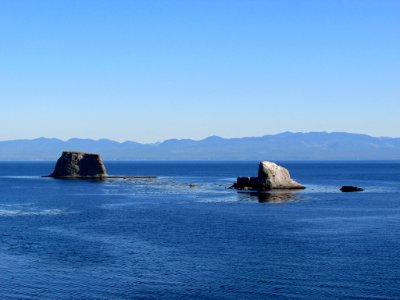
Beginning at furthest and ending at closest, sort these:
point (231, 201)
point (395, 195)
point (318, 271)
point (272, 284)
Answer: point (395, 195) → point (231, 201) → point (318, 271) → point (272, 284)

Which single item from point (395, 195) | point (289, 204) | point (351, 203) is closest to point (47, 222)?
point (289, 204)

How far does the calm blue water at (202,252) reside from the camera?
5147cm

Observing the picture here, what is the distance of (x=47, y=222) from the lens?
314 feet

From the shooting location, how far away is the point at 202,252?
67375 mm

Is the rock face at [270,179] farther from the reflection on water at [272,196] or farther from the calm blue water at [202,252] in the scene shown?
the calm blue water at [202,252]

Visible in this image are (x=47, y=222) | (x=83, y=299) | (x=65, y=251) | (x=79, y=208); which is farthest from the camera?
(x=79, y=208)

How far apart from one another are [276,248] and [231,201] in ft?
207

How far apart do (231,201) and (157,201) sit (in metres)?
16.3

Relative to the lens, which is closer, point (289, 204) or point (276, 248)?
point (276, 248)

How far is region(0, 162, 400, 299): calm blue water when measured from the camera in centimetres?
5147

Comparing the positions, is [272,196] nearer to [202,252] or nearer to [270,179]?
[270,179]

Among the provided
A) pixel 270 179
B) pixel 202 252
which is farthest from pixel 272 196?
pixel 202 252

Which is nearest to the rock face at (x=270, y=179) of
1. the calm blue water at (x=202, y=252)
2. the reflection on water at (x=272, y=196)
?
the reflection on water at (x=272, y=196)

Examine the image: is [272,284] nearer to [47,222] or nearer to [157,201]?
[47,222]
